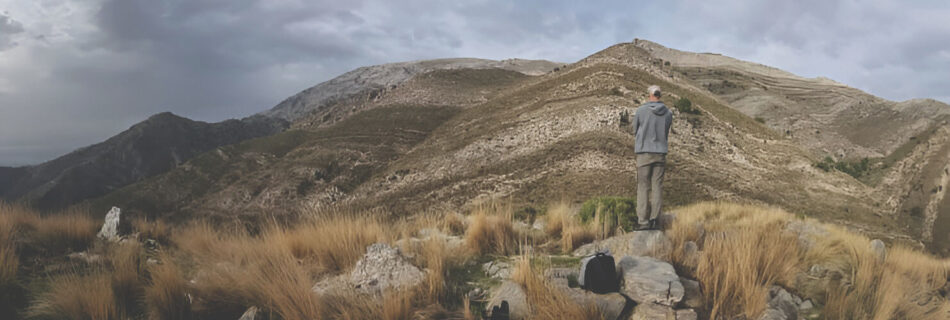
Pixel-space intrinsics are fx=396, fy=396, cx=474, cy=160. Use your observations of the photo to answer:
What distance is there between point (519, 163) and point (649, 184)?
21.2m

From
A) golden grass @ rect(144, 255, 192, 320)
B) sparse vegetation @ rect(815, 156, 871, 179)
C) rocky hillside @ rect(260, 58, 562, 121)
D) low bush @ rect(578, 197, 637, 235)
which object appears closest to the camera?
golden grass @ rect(144, 255, 192, 320)

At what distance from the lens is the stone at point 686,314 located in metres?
3.88

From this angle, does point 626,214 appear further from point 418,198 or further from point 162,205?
point 162,205

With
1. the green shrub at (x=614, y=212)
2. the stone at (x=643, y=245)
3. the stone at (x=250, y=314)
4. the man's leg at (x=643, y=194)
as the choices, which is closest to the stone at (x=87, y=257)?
the stone at (x=250, y=314)

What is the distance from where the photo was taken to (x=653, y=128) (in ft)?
24.7

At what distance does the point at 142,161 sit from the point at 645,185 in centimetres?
11352

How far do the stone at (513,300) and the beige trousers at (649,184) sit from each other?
439 cm

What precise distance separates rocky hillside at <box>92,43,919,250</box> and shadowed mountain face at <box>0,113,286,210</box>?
4722cm

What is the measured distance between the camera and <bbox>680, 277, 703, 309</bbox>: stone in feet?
13.6

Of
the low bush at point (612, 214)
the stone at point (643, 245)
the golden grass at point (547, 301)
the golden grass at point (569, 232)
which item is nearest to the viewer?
the golden grass at point (547, 301)

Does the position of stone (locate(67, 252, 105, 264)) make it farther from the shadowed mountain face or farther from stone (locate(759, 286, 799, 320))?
the shadowed mountain face

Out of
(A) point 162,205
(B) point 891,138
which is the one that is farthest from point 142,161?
(B) point 891,138

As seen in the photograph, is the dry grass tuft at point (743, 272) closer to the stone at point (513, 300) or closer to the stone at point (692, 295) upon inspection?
the stone at point (692, 295)

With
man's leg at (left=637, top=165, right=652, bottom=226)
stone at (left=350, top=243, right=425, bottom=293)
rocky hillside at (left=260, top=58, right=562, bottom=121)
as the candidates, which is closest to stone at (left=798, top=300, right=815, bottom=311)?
man's leg at (left=637, top=165, right=652, bottom=226)
